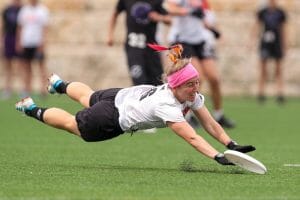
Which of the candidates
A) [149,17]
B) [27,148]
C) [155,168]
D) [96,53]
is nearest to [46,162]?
[155,168]

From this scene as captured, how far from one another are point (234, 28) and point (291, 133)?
11485mm

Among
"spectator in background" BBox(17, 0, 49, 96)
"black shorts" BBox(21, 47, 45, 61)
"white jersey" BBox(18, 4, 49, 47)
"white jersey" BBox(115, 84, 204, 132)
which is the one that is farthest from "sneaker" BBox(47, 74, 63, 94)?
"black shorts" BBox(21, 47, 45, 61)

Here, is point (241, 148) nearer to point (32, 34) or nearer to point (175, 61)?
point (175, 61)

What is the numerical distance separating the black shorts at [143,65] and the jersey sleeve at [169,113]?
5.27 metres

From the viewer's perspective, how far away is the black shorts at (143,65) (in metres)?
14.6

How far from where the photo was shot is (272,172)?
9.23m

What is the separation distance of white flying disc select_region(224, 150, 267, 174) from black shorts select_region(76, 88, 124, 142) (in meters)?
1.37

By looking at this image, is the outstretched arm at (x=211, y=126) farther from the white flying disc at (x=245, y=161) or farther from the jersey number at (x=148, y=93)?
the white flying disc at (x=245, y=161)

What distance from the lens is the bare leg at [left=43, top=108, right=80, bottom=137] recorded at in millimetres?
9992

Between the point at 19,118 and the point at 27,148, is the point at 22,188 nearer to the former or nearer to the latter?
the point at 27,148

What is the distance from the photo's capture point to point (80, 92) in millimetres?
10484

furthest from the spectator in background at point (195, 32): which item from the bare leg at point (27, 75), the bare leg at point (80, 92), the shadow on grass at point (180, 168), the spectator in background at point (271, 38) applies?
the bare leg at point (27, 75)

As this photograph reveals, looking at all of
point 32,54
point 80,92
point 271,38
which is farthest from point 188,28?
point 32,54

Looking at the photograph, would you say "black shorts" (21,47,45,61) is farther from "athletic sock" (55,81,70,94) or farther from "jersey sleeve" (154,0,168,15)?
"athletic sock" (55,81,70,94)
